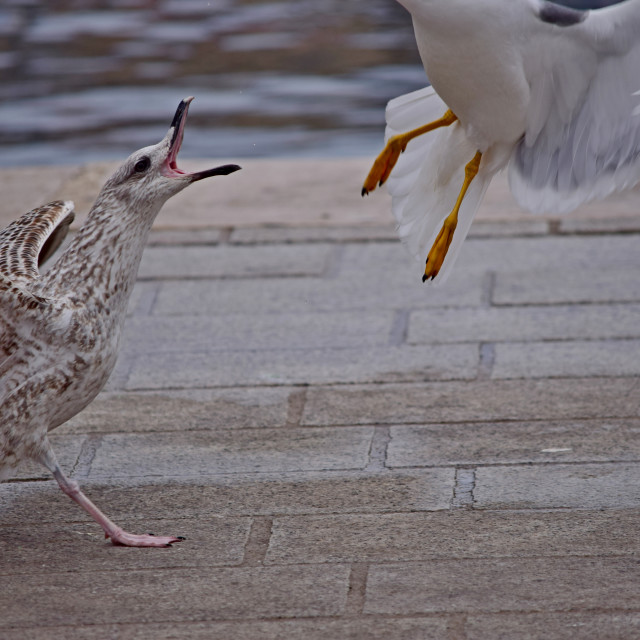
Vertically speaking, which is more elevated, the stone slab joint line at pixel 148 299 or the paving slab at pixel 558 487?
the paving slab at pixel 558 487

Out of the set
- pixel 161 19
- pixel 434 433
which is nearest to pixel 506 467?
pixel 434 433

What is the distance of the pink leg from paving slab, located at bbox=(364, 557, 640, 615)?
0.65 meters

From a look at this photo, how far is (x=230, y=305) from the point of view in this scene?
19.4 ft

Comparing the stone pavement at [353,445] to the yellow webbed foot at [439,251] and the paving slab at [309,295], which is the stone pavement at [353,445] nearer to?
the paving slab at [309,295]

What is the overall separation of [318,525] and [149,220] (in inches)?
41.8

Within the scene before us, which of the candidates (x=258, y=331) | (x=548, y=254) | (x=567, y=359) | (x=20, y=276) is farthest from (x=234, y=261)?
(x=20, y=276)

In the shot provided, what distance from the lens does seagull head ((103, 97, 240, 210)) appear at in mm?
3814

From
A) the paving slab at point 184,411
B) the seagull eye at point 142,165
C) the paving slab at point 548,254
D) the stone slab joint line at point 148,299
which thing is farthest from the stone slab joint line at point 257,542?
the paving slab at point 548,254

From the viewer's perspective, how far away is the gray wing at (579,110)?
4211 mm

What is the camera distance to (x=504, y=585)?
326 cm

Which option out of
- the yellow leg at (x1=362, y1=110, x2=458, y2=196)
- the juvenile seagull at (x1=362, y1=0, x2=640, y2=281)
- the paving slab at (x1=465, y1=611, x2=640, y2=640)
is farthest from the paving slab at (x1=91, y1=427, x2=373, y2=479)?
the paving slab at (x1=465, y1=611, x2=640, y2=640)

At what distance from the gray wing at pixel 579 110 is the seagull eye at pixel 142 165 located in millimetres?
1353

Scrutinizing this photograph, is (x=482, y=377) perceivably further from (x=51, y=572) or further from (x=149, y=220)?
(x=51, y=572)

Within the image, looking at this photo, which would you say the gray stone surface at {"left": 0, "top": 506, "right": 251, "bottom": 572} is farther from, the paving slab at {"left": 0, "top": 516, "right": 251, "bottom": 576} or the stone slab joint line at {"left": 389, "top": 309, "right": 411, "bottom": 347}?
the stone slab joint line at {"left": 389, "top": 309, "right": 411, "bottom": 347}
